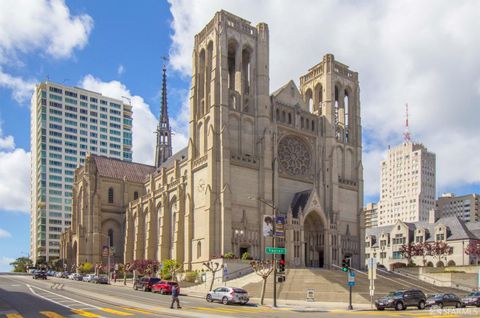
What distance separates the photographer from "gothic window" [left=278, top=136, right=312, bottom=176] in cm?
7256

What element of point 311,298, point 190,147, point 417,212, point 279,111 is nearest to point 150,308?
point 311,298

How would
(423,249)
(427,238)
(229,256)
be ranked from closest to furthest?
(229,256) < (423,249) < (427,238)

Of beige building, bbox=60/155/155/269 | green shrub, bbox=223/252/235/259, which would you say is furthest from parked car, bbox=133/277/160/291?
beige building, bbox=60/155/155/269

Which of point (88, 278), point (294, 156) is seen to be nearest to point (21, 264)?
point (88, 278)

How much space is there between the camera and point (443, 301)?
39.1 meters

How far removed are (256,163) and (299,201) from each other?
8354 millimetres

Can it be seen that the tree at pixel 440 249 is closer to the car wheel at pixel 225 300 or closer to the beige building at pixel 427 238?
the beige building at pixel 427 238

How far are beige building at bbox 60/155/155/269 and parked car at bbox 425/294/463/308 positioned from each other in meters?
67.6

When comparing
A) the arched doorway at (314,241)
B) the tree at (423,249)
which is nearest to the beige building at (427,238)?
the tree at (423,249)

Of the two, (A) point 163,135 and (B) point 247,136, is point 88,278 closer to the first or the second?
(B) point 247,136

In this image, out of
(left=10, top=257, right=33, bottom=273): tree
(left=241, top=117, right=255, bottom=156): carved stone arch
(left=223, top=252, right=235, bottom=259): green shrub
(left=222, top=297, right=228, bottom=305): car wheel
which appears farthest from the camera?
(left=10, top=257, right=33, bottom=273): tree

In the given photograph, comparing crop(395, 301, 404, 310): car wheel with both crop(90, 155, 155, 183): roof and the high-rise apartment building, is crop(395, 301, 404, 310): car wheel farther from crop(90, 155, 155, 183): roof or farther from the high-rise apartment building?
the high-rise apartment building

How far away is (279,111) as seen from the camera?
7294 cm

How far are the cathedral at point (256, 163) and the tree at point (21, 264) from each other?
7673 centimetres
